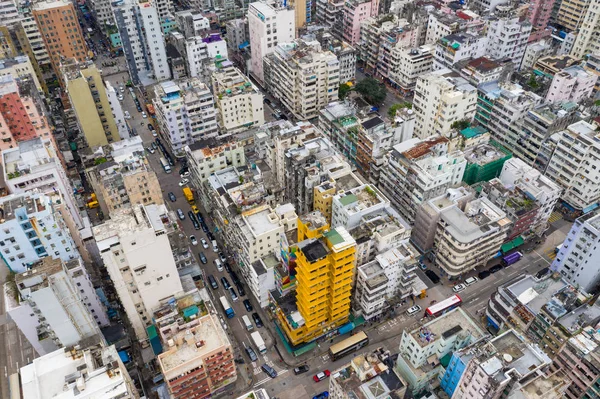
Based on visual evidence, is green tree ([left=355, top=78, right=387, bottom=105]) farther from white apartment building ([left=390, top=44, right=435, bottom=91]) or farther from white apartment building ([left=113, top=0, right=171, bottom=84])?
white apartment building ([left=113, top=0, right=171, bottom=84])

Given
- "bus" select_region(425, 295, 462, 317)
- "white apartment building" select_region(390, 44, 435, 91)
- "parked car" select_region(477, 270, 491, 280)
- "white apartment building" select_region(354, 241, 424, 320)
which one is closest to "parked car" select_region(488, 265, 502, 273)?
"parked car" select_region(477, 270, 491, 280)

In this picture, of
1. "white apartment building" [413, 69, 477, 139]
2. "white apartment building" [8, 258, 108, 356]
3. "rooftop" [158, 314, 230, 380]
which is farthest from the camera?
"white apartment building" [413, 69, 477, 139]

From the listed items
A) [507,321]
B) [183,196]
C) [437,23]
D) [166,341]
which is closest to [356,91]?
[437,23]

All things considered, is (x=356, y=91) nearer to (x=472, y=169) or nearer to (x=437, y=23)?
(x=437, y=23)

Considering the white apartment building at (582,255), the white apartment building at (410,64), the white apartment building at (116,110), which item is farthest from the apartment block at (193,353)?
the white apartment building at (410,64)

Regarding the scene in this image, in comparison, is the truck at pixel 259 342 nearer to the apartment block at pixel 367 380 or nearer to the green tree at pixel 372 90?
the apartment block at pixel 367 380

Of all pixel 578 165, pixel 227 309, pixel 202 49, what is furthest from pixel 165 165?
pixel 578 165
